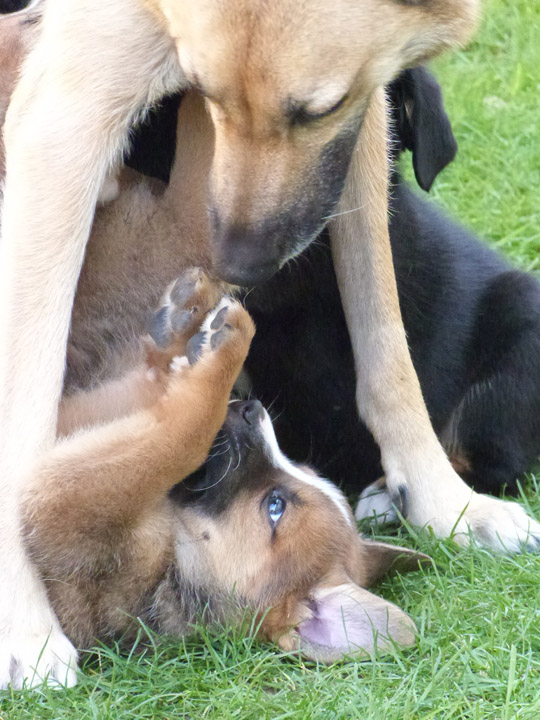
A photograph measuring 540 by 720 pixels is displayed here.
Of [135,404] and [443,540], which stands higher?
[135,404]

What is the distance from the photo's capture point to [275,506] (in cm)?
317

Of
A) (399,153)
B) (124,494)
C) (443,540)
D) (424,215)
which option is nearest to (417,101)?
(399,153)

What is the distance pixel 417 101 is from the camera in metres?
4.03

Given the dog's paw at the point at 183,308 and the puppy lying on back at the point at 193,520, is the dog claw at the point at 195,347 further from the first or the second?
the dog's paw at the point at 183,308

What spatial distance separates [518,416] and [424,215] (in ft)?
3.20

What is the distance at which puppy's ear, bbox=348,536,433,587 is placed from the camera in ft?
10.7

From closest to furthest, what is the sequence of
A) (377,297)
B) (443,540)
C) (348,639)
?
(348,639)
(443,540)
(377,297)

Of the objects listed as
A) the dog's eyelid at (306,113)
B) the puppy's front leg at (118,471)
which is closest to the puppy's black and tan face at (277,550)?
the puppy's front leg at (118,471)

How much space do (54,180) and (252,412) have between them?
94 cm

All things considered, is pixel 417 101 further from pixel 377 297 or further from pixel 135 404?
pixel 135 404

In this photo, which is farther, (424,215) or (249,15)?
(424,215)

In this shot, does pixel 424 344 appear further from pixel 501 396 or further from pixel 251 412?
pixel 251 412

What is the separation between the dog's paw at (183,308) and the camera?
3.28 meters

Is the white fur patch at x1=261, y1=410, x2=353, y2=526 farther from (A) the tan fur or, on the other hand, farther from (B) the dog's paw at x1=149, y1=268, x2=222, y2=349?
(B) the dog's paw at x1=149, y1=268, x2=222, y2=349
